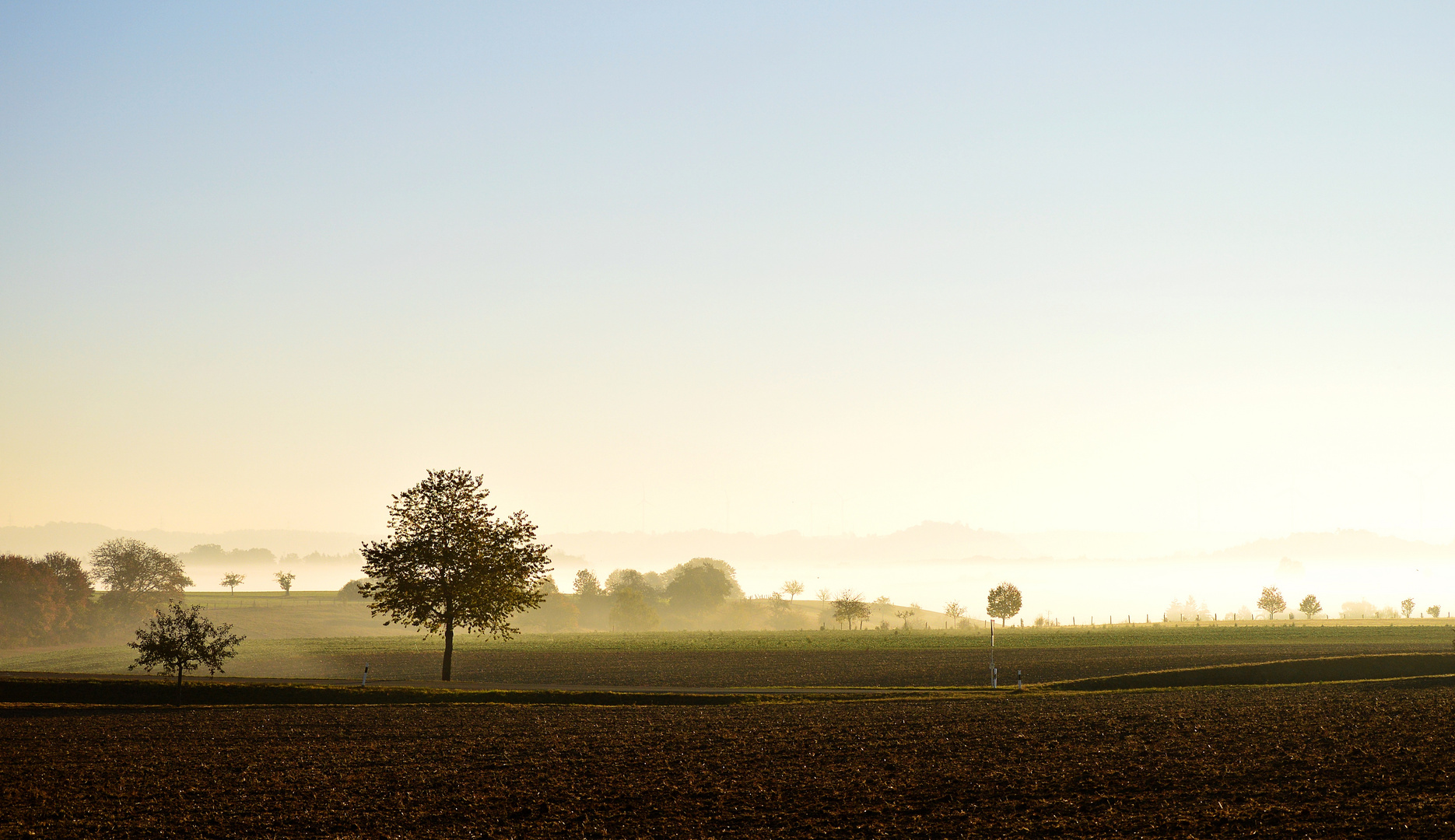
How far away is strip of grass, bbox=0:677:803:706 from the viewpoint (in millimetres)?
41406

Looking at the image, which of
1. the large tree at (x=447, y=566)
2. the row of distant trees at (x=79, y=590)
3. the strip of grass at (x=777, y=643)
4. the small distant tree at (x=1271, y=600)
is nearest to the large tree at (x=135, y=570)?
the row of distant trees at (x=79, y=590)

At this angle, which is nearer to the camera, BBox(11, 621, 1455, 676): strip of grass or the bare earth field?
the bare earth field

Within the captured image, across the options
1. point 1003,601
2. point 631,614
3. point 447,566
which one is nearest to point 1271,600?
point 1003,601

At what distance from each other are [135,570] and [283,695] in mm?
125901

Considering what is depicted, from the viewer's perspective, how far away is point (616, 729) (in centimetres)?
3189

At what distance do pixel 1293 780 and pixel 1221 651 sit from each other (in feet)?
197

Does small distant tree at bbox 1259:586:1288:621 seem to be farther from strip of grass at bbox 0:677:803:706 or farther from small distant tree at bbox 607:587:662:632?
strip of grass at bbox 0:677:803:706

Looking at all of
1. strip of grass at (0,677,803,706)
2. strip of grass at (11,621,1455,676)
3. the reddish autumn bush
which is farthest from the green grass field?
strip of grass at (0,677,803,706)

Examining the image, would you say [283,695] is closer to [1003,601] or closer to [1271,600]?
[1003,601]

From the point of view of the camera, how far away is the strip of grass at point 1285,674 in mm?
51688

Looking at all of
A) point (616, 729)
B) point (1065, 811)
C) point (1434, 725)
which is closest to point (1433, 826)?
point (1065, 811)

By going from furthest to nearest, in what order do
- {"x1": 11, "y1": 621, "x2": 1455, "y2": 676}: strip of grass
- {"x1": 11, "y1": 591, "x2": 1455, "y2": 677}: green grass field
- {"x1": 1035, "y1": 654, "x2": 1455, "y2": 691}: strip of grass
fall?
{"x1": 11, "y1": 621, "x2": 1455, "y2": 676}: strip of grass → {"x1": 11, "y1": 591, "x2": 1455, "y2": 677}: green grass field → {"x1": 1035, "y1": 654, "x2": 1455, "y2": 691}: strip of grass

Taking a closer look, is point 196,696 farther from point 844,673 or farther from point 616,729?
point 844,673

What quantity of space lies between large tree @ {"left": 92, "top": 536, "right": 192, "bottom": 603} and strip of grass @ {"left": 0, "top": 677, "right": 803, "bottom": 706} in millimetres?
118327
